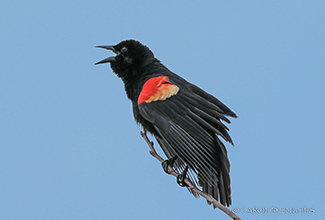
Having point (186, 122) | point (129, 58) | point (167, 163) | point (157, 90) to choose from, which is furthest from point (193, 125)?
point (129, 58)

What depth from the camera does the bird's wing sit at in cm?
393

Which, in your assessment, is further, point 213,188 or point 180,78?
point 180,78

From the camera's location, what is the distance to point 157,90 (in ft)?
14.1

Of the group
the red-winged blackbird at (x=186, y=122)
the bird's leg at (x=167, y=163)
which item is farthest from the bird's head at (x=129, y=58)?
the bird's leg at (x=167, y=163)

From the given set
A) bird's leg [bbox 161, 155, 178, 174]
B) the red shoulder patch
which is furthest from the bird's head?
bird's leg [bbox 161, 155, 178, 174]

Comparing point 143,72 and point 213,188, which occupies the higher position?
point 143,72

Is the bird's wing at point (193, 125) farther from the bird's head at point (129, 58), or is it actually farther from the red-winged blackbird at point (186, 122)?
the bird's head at point (129, 58)

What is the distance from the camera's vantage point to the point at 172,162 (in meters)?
4.59

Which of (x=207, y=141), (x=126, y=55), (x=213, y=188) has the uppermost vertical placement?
(x=126, y=55)

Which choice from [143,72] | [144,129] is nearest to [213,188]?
[144,129]

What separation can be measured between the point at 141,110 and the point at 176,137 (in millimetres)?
598

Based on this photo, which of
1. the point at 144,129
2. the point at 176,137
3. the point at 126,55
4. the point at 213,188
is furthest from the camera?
the point at 126,55

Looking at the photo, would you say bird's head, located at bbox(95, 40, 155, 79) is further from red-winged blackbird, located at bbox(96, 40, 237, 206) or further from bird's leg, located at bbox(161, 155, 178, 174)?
bird's leg, located at bbox(161, 155, 178, 174)

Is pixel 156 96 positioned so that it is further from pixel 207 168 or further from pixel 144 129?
pixel 207 168
